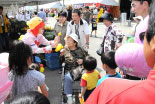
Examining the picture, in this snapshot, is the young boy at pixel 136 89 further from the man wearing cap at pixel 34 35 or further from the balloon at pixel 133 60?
the man wearing cap at pixel 34 35

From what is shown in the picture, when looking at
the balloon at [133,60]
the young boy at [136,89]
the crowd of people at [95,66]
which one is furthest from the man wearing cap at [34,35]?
the young boy at [136,89]

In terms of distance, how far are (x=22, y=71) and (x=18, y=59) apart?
5.8 inches

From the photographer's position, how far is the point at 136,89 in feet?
2.19

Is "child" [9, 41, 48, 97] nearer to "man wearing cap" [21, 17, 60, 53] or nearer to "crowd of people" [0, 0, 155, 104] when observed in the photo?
"crowd of people" [0, 0, 155, 104]

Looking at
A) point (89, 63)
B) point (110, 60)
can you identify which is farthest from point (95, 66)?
point (110, 60)

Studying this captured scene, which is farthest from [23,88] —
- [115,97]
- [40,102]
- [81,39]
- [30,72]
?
[81,39]

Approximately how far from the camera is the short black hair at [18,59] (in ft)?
6.27

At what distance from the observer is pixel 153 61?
27.5 inches

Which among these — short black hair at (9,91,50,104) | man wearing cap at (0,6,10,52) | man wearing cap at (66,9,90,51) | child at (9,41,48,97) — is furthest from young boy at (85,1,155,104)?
man wearing cap at (0,6,10,52)

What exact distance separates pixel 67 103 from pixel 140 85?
2614mm

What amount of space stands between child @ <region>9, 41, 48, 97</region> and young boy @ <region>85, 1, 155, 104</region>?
1335 mm

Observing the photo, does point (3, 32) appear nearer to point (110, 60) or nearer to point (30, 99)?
point (110, 60)

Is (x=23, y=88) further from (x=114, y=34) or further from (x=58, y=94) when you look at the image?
(x=114, y=34)

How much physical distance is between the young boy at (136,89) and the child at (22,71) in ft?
4.38
